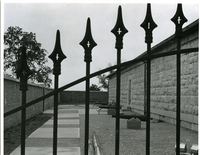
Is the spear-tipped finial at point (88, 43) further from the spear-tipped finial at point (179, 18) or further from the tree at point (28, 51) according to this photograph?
the tree at point (28, 51)

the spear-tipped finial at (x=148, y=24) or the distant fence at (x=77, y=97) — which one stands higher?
the spear-tipped finial at (x=148, y=24)

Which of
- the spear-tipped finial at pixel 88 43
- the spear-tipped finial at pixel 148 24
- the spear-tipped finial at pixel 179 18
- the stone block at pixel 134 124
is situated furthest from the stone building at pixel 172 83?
the spear-tipped finial at pixel 88 43

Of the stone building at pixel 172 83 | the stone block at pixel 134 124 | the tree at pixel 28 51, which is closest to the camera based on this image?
the stone building at pixel 172 83

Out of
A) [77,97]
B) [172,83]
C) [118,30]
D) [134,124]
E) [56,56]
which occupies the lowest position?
[77,97]

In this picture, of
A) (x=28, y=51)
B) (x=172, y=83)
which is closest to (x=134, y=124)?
(x=172, y=83)

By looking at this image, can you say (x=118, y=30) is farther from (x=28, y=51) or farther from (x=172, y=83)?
(x=28, y=51)

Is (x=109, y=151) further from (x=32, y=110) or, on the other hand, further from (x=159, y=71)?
(x=32, y=110)

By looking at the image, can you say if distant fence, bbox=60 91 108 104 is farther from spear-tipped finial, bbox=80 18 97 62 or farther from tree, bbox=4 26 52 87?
spear-tipped finial, bbox=80 18 97 62

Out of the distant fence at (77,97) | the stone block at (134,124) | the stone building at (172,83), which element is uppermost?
the stone building at (172,83)

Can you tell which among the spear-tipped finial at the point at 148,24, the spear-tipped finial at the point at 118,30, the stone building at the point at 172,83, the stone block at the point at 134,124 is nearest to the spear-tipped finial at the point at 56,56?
the spear-tipped finial at the point at 118,30

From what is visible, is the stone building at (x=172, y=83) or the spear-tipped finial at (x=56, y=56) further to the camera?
the stone building at (x=172, y=83)

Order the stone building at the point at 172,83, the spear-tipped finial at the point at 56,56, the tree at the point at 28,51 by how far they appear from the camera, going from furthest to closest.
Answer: the tree at the point at 28,51, the stone building at the point at 172,83, the spear-tipped finial at the point at 56,56

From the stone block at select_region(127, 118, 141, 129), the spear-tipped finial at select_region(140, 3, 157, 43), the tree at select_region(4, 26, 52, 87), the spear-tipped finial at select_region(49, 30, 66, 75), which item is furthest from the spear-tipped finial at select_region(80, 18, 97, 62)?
the tree at select_region(4, 26, 52, 87)

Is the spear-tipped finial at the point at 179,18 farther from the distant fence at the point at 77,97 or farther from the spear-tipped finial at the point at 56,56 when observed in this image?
the distant fence at the point at 77,97
